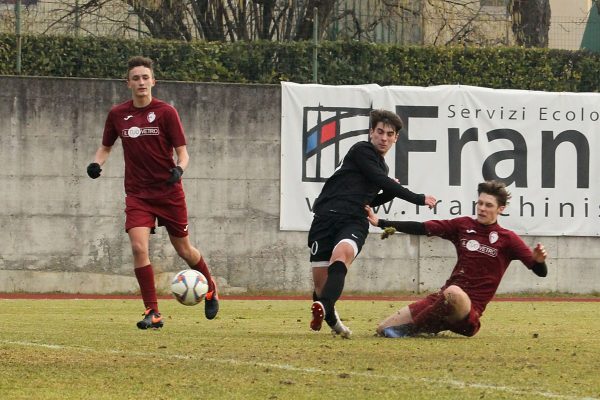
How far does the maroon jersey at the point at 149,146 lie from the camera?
1035 cm

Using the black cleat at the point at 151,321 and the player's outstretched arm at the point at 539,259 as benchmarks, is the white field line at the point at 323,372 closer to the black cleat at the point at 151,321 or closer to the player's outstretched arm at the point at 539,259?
the black cleat at the point at 151,321

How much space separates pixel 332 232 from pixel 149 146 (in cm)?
169

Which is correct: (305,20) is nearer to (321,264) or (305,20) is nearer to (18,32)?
(18,32)

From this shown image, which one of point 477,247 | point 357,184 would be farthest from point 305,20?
point 477,247

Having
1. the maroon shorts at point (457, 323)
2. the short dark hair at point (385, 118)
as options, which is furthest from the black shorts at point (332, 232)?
the short dark hair at point (385, 118)

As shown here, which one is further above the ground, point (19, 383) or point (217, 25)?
point (217, 25)

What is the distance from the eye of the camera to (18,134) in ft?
58.6

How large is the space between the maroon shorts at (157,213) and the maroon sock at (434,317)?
217 cm

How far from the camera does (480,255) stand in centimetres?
946

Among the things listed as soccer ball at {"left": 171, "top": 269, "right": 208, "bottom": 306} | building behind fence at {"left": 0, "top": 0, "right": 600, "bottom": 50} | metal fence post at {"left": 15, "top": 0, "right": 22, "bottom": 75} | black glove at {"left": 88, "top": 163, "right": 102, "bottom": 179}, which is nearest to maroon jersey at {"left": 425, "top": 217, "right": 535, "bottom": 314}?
soccer ball at {"left": 171, "top": 269, "right": 208, "bottom": 306}

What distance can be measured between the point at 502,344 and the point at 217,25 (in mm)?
12811

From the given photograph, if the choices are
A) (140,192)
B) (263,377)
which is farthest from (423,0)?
(263,377)

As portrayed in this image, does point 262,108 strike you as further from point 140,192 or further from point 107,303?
point 140,192

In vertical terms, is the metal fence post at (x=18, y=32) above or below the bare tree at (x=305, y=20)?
below
